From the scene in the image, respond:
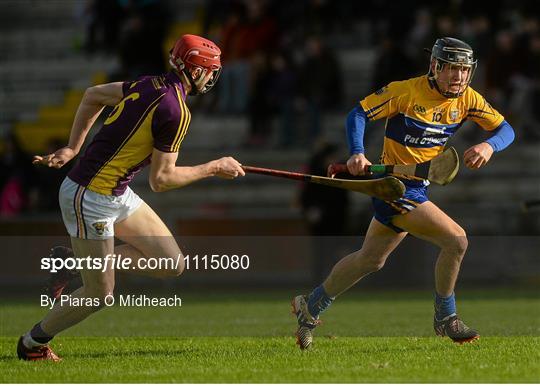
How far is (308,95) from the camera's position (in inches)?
781

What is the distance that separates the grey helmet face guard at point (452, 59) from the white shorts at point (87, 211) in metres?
2.57

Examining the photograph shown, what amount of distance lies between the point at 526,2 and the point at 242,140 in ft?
16.9

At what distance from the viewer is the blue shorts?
31.2ft

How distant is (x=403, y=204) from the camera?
951cm

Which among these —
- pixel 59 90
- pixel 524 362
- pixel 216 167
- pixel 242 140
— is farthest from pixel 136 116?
pixel 59 90

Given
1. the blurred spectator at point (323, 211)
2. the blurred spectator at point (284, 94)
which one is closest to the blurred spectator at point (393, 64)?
the blurred spectator at point (284, 94)

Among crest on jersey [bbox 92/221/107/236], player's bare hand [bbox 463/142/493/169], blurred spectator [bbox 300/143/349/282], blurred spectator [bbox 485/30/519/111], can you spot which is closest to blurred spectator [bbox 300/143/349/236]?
blurred spectator [bbox 300/143/349/282]

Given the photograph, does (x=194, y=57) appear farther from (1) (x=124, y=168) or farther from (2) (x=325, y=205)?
(2) (x=325, y=205)

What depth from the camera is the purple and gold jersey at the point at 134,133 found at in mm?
8656

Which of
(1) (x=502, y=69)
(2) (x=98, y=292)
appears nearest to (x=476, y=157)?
(2) (x=98, y=292)

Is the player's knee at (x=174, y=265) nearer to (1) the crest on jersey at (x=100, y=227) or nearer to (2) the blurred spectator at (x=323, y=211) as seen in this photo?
(1) the crest on jersey at (x=100, y=227)

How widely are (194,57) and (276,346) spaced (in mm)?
2448

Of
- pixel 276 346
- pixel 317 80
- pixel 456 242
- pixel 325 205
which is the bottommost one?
pixel 325 205

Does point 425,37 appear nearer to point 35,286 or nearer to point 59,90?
point 35,286
